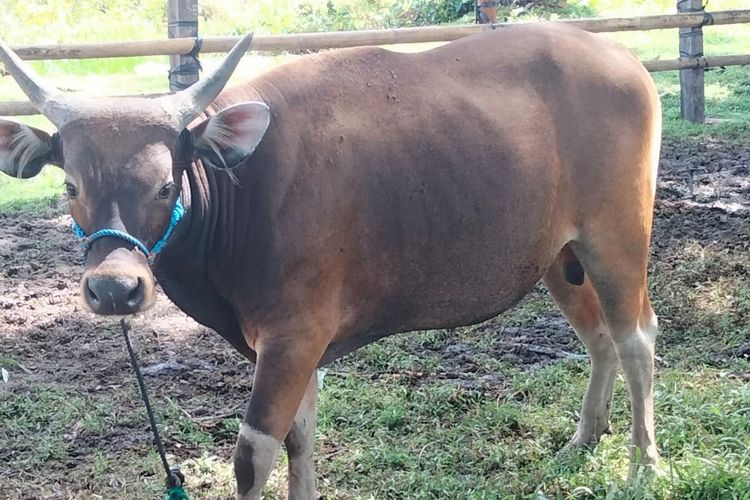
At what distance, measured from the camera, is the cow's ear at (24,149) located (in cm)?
339

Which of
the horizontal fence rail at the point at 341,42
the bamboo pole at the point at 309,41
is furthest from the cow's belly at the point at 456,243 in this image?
the bamboo pole at the point at 309,41

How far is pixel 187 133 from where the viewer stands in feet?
11.2

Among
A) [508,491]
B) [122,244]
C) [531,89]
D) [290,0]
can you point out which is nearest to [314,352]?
[122,244]

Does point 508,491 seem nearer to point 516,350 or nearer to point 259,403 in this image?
point 259,403

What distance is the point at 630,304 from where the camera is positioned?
4172 millimetres

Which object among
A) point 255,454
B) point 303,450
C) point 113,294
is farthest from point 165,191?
point 303,450

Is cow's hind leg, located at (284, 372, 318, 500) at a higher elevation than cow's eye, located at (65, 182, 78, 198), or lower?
lower

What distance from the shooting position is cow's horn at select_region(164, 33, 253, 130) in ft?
11.1

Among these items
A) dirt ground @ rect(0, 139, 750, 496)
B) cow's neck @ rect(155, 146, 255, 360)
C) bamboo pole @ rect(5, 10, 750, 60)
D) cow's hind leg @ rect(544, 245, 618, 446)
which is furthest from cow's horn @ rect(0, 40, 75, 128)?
bamboo pole @ rect(5, 10, 750, 60)

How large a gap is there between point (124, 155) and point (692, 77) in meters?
8.95

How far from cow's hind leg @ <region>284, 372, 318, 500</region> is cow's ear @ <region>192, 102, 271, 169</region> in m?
1.05

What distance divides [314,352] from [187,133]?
35.1 inches

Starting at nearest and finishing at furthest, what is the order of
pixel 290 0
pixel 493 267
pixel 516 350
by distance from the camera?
pixel 493 267 → pixel 516 350 → pixel 290 0

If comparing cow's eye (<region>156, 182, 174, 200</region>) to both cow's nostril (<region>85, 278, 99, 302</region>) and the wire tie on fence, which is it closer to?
cow's nostril (<region>85, 278, 99, 302</region>)
